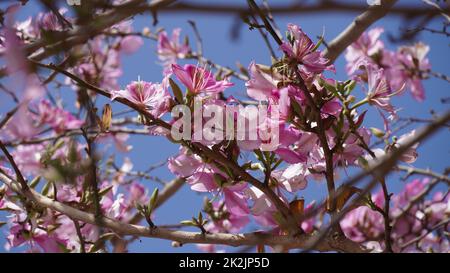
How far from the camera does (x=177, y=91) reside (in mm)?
1091

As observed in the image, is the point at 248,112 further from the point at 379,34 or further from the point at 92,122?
the point at 379,34

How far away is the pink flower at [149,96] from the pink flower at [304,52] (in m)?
0.27

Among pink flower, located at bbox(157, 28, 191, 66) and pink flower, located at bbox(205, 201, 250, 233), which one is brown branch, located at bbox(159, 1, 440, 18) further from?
pink flower, located at bbox(157, 28, 191, 66)

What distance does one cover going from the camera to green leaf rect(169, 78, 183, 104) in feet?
3.55

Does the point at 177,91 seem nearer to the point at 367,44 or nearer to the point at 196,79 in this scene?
the point at 196,79

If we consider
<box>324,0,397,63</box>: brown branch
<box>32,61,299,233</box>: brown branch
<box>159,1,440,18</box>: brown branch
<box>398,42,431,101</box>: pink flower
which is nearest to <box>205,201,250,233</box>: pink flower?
<box>324,0,397,63</box>: brown branch

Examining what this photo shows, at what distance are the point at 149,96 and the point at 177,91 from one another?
0.07 m

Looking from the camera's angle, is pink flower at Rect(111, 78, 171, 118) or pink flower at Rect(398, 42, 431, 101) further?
pink flower at Rect(398, 42, 431, 101)

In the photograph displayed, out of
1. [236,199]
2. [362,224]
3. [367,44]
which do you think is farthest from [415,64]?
[236,199]

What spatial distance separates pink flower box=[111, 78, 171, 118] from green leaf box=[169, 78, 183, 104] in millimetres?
16

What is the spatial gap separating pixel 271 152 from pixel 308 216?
0.67 meters

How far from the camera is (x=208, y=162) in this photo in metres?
1.11
